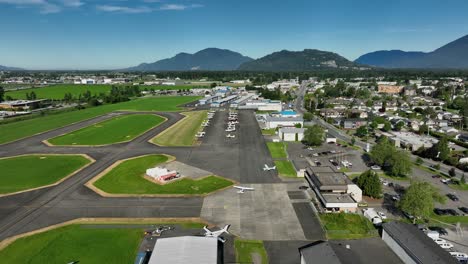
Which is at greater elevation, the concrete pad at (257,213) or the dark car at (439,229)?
the concrete pad at (257,213)

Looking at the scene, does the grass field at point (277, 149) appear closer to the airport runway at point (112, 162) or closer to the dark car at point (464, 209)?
the airport runway at point (112, 162)

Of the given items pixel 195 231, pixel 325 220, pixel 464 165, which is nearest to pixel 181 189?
pixel 195 231

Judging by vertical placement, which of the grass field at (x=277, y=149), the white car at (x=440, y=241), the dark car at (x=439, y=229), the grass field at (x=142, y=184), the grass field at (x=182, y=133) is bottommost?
the dark car at (x=439, y=229)

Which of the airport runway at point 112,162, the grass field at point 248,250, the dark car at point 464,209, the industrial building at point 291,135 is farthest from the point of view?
the industrial building at point 291,135

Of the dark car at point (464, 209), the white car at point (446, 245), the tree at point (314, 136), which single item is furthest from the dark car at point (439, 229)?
the tree at point (314, 136)

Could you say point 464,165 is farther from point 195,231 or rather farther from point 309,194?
point 195,231

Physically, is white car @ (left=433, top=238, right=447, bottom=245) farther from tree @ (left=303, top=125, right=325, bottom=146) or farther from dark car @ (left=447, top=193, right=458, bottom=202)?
tree @ (left=303, top=125, right=325, bottom=146)

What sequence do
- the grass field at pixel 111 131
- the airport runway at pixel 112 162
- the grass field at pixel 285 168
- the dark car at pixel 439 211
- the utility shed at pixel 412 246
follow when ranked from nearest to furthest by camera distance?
the utility shed at pixel 412 246
the dark car at pixel 439 211
the airport runway at pixel 112 162
the grass field at pixel 285 168
the grass field at pixel 111 131
